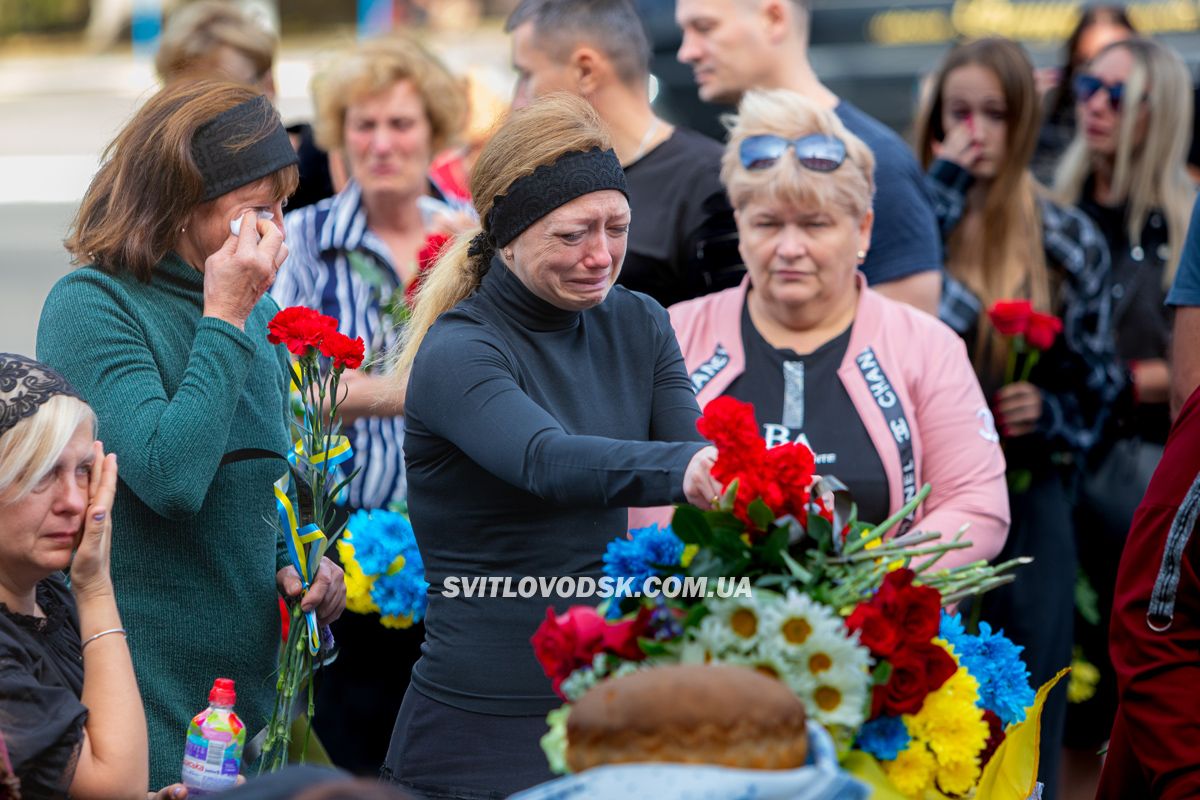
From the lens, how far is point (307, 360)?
3168mm

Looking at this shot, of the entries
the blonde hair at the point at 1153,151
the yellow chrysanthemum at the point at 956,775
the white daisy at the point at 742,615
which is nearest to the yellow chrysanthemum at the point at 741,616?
the white daisy at the point at 742,615

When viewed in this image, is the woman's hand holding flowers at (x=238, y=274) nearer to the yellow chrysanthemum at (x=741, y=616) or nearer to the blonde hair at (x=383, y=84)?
the yellow chrysanthemum at (x=741, y=616)

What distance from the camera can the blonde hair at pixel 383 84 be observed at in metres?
5.08

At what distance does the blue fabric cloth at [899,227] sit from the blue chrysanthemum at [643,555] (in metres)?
2.33

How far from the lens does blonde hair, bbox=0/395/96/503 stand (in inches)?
105

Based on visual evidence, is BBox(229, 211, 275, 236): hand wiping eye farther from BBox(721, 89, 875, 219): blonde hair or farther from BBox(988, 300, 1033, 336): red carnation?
BBox(988, 300, 1033, 336): red carnation

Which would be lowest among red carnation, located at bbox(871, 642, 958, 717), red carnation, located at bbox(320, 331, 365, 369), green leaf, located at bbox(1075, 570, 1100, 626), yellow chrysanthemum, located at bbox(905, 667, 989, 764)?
green leaf, located at bbox(1075, 570, 1100, 626)

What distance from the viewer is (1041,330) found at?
468 centimetres

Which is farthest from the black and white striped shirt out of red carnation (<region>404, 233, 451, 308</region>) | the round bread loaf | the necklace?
the round bread loaf

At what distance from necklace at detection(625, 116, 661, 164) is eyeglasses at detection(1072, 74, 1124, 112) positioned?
6.17ft

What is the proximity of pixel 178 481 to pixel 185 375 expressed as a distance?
193 mm

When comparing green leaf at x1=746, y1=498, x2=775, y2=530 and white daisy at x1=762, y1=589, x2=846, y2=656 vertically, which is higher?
green leaf at x1=746, y1=498, x2=775, y2=530

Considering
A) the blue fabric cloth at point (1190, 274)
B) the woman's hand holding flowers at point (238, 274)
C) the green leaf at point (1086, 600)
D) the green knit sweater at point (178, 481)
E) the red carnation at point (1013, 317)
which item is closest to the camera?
the green knit sweater at point (178, 481)

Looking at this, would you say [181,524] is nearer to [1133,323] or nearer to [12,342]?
[1133,323]
